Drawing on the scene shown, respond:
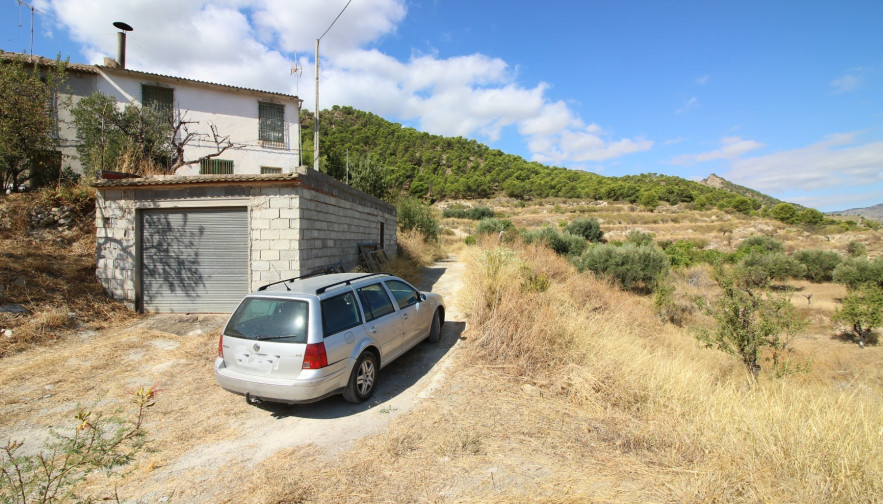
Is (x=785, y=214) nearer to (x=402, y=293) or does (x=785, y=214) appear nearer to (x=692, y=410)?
(x=692, y=410)

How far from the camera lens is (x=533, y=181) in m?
54.6

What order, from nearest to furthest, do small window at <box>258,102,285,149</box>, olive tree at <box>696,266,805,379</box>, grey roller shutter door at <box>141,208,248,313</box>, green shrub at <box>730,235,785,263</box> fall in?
olive tree at <box>696,266,805,379</box> → grey roller shutter door at <box>141,208,248,313</box> → small window at <box>258,102,285,149</box> → green shrub at <box>730,235,785,263</box>

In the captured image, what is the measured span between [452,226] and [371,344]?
30.3 m

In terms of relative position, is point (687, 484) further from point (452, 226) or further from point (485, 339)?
point (452, 226)

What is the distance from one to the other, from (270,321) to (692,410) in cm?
490

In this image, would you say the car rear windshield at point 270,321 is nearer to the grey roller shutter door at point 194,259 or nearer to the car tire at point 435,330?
the car tire at point 435,330

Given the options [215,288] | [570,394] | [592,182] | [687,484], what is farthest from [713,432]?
[592,182]

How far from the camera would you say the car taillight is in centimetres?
435

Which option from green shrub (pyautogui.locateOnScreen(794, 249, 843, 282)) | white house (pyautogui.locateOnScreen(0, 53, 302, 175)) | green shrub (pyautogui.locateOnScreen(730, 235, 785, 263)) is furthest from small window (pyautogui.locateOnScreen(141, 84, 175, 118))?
green shrub (pyautogui.locateOnScreen(794, 249, 843, 282))

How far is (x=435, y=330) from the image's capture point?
7117 mm

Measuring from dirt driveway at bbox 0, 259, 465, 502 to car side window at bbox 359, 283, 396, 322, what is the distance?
1.05 metres

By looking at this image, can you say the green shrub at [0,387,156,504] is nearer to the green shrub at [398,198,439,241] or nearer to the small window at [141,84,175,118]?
the green shrub at [398,198,439,241]

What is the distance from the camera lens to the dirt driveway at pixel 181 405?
12.3 ft

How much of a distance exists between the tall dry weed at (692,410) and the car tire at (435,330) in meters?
0.67
